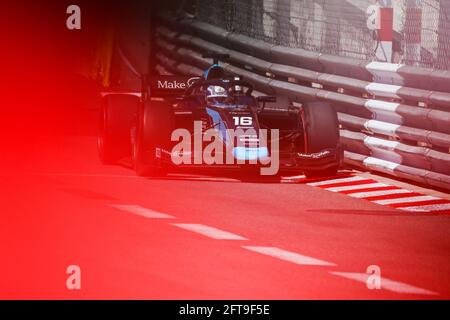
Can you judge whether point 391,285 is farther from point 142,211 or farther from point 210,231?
point 142,211

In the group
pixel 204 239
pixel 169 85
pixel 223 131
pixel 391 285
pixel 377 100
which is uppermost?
pixel 169 85

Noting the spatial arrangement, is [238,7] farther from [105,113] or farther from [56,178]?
[56,178]

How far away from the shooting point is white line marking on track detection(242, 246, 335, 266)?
9.06 meters

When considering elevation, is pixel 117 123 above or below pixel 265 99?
below

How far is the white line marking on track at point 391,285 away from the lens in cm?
814

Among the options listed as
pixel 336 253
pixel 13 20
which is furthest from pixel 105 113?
pixel 13 20

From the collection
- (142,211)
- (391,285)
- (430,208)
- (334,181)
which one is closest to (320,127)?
(334,181)

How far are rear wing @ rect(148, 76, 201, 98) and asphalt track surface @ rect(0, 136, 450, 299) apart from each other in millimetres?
932

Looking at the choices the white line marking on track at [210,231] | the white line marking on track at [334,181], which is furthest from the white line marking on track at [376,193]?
the white line marking on track at [210,231]

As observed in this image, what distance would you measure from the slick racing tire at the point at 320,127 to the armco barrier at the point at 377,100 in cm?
68

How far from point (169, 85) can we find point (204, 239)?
17.1ft

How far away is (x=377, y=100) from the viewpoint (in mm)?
14625

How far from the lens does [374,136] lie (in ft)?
48.4

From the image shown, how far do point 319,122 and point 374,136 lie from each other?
1.27m
